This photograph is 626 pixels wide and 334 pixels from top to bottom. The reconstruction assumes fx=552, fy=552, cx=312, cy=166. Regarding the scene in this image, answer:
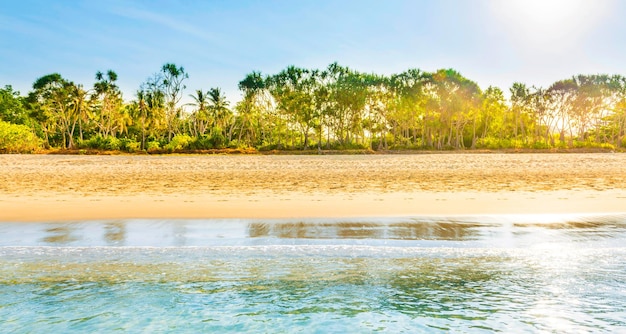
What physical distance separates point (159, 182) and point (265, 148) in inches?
1693

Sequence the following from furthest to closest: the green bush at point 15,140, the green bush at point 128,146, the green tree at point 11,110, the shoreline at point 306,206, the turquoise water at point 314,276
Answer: the green tree at point 11,110 → the green bush at point 128,146 → the green bush at point 15,140 → the shoreline at point 306,206 → the turquoise water at point 314,276

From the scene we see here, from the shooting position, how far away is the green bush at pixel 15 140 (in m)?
54.4

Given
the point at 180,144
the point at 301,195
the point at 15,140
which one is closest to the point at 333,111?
the point at 180,144

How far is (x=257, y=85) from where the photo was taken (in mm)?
70875

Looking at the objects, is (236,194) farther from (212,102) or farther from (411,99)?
(212,102)

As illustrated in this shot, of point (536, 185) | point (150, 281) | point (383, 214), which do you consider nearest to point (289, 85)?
point (536, 185)

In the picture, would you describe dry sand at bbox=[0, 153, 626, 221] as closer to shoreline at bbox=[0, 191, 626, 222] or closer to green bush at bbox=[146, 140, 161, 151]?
shoreline at bbox=[0, 191, 626, 222]

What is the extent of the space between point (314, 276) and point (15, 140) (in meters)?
56.5

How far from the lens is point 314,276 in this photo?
7629 millimetres

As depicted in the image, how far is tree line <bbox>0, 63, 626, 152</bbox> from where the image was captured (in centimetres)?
6731

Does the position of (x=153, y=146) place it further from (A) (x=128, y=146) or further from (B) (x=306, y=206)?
(B) (x=306, y=206)

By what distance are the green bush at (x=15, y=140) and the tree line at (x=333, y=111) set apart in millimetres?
209

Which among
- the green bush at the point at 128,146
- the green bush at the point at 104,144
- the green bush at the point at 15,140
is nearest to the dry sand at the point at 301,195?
the green bush at the point at 15,140

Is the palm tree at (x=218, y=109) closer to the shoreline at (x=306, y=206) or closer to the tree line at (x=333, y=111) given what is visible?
the tree line at (x=333, y=111)
